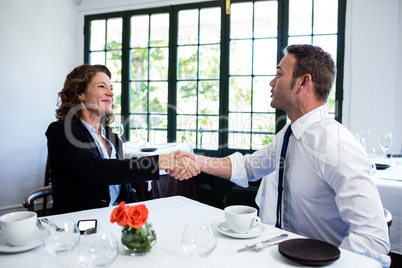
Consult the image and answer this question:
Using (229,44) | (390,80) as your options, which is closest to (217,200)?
(229,44)

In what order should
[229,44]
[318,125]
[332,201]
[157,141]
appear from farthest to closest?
[157,141] < [229,44] < [318,125] < [332,201]

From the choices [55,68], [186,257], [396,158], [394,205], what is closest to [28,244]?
[186,257]

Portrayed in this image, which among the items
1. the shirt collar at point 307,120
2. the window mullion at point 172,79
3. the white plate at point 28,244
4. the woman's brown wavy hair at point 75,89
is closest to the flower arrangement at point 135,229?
the white plate at point 28,244

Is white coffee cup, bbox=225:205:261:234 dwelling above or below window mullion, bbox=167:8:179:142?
below

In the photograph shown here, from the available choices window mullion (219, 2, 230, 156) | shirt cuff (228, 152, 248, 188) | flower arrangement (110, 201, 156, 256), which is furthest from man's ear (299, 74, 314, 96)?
window mullion (219, 2, 230, 156)

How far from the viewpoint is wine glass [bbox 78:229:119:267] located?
0.85 m

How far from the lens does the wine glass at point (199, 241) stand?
94 centimetres

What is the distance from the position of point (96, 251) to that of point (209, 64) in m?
3.52

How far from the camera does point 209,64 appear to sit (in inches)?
164

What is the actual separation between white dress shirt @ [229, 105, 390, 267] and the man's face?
0.49 ft

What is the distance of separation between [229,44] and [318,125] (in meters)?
2.75

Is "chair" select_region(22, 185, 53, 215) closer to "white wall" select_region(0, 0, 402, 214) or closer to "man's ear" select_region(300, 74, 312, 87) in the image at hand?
"man's ear" select_region(300, 74, 312, 87)

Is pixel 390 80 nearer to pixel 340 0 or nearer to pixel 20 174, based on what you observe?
pixel 340 0

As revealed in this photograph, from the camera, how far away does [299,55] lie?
1.65m
